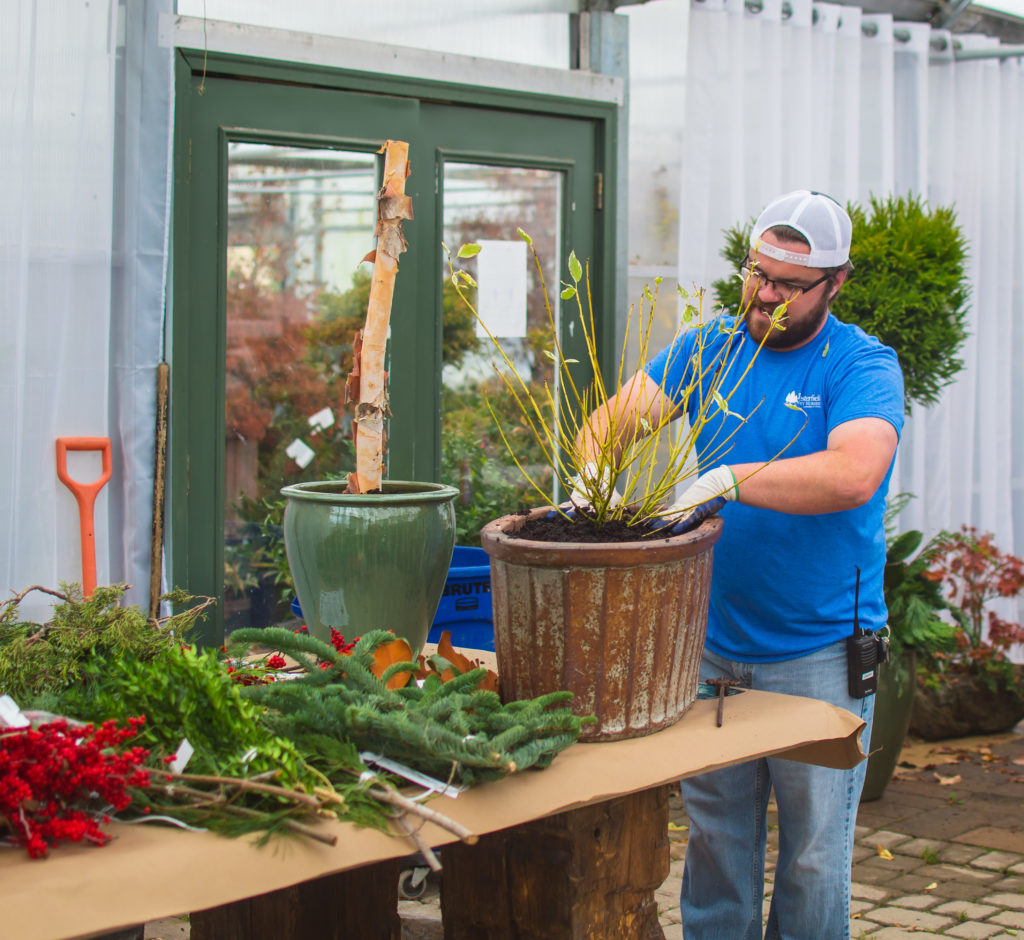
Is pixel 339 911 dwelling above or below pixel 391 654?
below

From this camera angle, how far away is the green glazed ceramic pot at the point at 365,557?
1.88m

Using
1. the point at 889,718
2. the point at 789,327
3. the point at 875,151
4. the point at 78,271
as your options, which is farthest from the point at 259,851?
the point at 875,151

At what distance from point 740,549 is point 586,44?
9.08 ft

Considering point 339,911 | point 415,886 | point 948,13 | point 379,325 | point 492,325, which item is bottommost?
point 415,886

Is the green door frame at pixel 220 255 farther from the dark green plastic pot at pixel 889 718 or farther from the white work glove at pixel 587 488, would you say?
the white work glove at pixel 587 488

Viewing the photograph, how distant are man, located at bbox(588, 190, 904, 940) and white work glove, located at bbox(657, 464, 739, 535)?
275mm

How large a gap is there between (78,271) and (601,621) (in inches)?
96.6

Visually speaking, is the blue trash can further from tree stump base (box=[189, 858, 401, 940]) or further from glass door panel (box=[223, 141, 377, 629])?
glass door panel (box=[223, 141, 377, 629])

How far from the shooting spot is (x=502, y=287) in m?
4.29

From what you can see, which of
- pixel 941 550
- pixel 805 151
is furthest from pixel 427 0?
pixel 941 550

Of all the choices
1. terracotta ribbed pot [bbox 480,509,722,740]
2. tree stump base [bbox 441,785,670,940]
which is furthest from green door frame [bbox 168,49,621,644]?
terracotta ribbed pot [bbox 480,509,722,740]

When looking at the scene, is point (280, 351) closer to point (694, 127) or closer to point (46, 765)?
point (694, 127)

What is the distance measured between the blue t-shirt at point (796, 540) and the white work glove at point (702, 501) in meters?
0.29

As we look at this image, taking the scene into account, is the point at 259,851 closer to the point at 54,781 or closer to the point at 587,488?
the point at 54,781
